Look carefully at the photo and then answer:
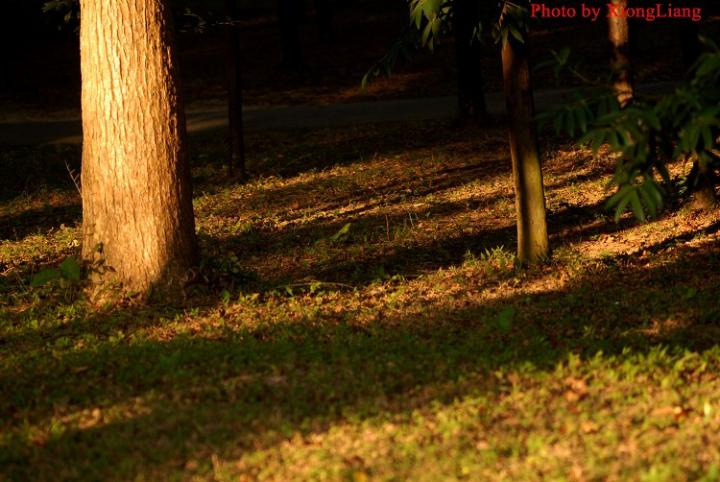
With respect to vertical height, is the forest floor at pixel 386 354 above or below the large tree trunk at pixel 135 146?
below

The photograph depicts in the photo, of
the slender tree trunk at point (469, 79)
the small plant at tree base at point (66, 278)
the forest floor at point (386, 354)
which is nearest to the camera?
the forest floor at point (386, 354)

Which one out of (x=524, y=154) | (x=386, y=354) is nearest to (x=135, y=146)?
(x=386, y=354)

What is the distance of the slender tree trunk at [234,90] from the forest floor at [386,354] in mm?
1834

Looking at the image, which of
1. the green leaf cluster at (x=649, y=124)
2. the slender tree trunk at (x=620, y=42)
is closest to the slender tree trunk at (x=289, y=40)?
the slender tree trunk at (x=620, y=42)

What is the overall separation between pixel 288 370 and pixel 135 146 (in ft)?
9.66

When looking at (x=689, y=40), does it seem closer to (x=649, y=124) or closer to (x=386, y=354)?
(x=649, y=124)

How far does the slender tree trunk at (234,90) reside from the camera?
1438cm

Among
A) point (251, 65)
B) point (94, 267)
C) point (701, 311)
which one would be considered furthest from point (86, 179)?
point (251, 65)

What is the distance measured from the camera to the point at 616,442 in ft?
18.0

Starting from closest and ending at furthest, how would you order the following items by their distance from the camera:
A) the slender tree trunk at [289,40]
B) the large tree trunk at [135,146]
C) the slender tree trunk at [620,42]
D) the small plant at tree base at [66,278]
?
the large tree trunk at [135,146] < the small plant at tree base at [66,278] < the slender tree trunk at [620,42] < the slender tree trunk at [289,40]

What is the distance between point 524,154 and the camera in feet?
32.0

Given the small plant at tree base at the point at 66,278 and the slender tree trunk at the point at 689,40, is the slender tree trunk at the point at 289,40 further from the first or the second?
Answer: the small plant at tree base at the point at 66,278

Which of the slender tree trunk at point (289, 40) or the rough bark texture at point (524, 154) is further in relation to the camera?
the slender tree trunk at point (289, 40)

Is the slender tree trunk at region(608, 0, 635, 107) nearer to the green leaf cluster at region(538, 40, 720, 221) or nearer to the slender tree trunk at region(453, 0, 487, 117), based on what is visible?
the green leaf cluster at region(538, 40, 720, 221)
